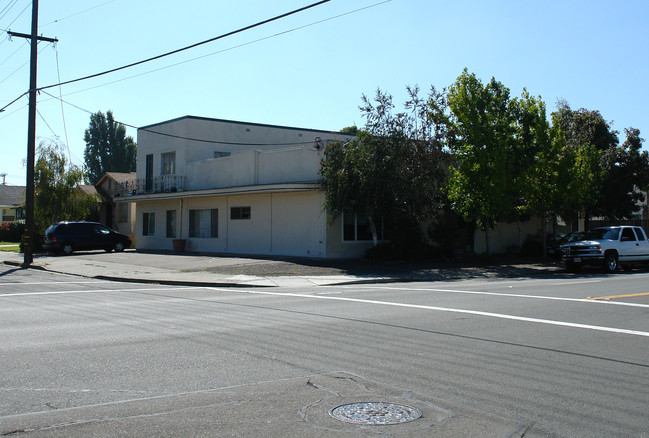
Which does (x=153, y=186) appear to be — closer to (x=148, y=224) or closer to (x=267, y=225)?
(x=148, y=224)

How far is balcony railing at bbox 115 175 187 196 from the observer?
32.3 meters

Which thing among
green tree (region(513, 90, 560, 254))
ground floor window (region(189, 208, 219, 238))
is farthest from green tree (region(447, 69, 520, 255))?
ground floor window (region(189, 208, 219, 238))

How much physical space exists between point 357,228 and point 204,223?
9.32 metres

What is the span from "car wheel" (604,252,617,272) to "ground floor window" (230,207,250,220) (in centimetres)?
1606

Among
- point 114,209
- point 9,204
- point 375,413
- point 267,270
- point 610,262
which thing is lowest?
point 375,413

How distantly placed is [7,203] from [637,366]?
65975mm

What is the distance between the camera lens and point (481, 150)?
24.7 meters

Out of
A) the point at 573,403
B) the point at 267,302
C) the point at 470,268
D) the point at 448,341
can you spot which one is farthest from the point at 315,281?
the point at 573,403

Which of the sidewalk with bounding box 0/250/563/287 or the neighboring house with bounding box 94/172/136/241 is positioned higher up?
the neighboring house with bounding box 94/172/136/241

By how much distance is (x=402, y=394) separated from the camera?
18.5ft

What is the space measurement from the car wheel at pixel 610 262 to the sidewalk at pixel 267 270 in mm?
1878

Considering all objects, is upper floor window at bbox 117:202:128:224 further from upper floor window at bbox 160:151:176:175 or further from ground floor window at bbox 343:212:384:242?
ground floor window at bbox 343:212:384:242

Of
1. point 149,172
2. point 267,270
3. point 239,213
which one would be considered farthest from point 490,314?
point 149,172

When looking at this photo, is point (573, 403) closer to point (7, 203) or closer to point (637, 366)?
point (637, 366)
